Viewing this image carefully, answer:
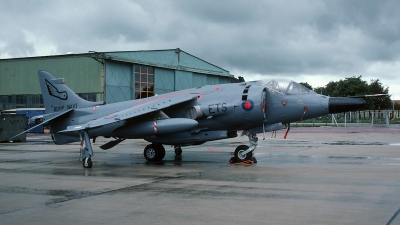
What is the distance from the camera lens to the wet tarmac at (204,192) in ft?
23.9

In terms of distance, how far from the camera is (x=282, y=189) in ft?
32.4

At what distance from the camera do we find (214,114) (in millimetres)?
15508

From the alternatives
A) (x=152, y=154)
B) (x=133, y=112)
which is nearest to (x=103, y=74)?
(x=152, y=154)

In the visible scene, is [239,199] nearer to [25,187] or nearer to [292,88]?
[25,187]

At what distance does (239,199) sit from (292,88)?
24.6 feet

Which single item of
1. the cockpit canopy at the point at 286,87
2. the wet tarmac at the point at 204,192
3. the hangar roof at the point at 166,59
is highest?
the hangar roof at the point at 166,59

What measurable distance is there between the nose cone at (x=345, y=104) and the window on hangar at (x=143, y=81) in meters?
33.4

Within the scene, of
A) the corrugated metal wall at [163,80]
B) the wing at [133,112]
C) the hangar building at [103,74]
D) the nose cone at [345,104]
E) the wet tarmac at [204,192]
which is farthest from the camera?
the corrugated metal wall at [163,80]

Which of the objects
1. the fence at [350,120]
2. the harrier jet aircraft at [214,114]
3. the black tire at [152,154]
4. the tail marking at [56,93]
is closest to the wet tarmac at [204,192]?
the black tire at [152,154]

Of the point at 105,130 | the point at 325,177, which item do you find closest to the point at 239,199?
the point at 325,177

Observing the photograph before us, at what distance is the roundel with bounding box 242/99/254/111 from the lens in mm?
15047

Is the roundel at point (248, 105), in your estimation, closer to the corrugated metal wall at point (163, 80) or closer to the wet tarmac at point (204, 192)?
the wet tarmac at point (204, 192)

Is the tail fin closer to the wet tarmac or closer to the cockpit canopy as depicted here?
the wet tarmac

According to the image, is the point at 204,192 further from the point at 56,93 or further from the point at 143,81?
the point at 143,81
